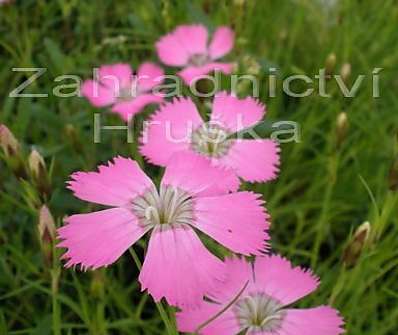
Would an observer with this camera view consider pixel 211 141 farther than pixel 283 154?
No

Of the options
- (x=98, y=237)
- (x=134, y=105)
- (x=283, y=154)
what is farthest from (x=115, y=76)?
(x=98, y=237)

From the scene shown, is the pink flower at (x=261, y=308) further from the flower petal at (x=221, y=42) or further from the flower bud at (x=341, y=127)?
the flower petal at (x=221, y=42)

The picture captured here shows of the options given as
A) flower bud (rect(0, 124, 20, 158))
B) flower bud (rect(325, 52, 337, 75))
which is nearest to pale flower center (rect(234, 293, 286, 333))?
flower bud (rect(0, 124, 20, 158))

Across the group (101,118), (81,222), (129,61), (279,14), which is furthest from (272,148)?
(279,14)

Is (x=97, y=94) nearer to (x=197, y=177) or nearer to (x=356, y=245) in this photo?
(x=197, y=177)

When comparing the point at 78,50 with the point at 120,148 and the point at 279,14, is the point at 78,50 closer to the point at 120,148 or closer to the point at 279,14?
the point at 120,148

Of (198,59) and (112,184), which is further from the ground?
(112,184)
